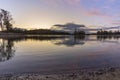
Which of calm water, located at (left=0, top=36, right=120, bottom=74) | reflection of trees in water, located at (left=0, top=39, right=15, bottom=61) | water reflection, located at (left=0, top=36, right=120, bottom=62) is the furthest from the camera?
water reflection, located at (left=0, top=36, right=120, bottom=62)

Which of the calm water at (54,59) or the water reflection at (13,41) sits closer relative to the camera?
the calm water at (54,59)

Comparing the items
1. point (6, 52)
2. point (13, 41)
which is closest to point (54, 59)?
point (6, 52)

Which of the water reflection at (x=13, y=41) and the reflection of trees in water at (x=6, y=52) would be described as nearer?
the reflection of trees in water at (x=6, y=52)

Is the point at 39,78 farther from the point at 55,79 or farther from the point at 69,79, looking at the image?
the point at 69,79

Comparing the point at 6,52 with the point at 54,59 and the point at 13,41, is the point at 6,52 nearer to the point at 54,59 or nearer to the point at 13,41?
the point at 54,59

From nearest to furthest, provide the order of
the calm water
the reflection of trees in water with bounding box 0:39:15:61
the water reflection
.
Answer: the calm water
the reflection of trees in water with bounding box 0:39:15:61
the water reflection

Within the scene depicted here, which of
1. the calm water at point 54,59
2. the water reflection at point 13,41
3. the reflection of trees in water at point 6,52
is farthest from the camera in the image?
the water reflection at point 13,41

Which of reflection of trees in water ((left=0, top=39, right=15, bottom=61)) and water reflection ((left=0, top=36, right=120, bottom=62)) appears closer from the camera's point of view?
reflection of trees in water ((left=0, top=39, right=15, bottom=61))

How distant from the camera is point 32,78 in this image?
39.6ft

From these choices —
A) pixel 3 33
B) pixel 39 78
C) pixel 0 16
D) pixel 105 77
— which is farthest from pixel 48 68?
pixel 3 33

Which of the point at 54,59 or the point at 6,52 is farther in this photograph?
the point at 6,52

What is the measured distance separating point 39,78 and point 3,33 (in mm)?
125327

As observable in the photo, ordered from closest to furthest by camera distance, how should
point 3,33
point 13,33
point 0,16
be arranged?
point 0,16 → point 3,33 → point 13,33

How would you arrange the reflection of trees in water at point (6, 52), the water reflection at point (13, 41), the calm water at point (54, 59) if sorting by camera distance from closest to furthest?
1. the calm water at point (54, 59)
2. the reflection of trees in water at point (6, 52)
3. the water reflection at point (13, 41)
